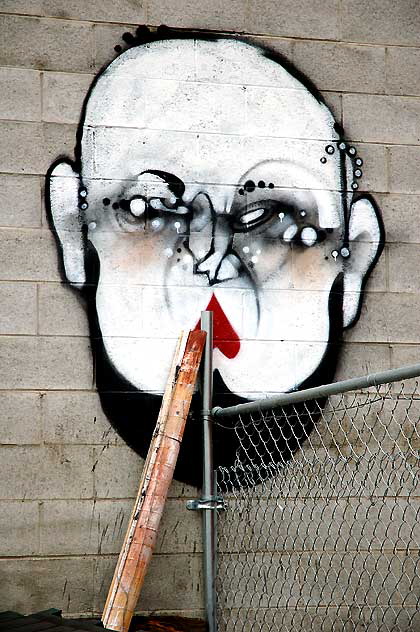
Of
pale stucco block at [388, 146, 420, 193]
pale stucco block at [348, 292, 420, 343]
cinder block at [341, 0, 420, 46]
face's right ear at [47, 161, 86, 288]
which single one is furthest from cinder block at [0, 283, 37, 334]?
cinder block at [341, 0, 420, 46]

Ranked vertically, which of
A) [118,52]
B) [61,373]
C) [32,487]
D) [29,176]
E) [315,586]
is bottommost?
[315,586]

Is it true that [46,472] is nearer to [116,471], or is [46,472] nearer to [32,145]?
[116,471]

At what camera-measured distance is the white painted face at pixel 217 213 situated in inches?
178

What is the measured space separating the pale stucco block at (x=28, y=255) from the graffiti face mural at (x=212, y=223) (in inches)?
2.5

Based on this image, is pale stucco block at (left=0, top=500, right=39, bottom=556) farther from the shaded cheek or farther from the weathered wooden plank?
the shaded cheek

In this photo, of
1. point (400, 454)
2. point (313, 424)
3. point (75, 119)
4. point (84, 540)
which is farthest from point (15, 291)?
point (400, 454)

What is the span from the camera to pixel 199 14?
15.4 feet

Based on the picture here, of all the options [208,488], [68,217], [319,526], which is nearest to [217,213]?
[68,217]

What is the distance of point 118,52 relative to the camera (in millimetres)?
4598

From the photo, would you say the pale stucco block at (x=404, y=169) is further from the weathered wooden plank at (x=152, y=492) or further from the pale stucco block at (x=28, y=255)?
the pale stucco block at (x=28, y=255)

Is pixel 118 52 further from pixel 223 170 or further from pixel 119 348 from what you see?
pixel 119 348

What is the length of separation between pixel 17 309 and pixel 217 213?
1.01 meters

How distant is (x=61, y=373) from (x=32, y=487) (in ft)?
1.67

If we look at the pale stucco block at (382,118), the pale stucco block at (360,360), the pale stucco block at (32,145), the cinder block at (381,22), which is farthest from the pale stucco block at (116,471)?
the cinder block at (381,22)
